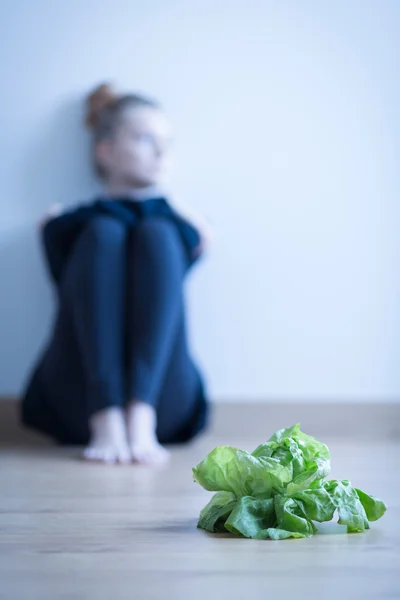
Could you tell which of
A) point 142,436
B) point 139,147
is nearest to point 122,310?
point 142,436

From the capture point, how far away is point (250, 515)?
1.00 m

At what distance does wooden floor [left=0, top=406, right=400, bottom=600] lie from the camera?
779mm

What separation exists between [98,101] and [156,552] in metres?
1.63

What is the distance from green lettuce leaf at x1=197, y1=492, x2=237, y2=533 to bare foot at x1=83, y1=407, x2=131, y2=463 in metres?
0.66

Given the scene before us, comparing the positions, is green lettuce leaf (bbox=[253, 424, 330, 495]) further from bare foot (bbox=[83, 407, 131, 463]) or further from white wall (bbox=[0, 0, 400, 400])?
white wall (bbox=[0, 0, 400, 400])

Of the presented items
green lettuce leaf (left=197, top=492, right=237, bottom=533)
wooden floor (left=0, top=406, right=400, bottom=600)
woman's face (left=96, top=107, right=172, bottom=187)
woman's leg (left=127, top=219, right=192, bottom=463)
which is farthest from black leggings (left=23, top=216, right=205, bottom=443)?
green lettuce leaf (left=197, top=492, right=237, bottom=533)

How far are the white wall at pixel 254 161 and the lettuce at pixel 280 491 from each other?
139cm

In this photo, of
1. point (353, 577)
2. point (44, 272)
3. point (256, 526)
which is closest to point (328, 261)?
point (44, 272)

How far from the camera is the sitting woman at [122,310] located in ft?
5.88

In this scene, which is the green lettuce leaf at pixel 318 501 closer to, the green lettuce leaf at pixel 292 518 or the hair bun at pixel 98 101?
the green lettuce leaf at pixel 292 518

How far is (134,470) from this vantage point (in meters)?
1.62

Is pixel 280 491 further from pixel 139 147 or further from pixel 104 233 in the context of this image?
pixel 139 147

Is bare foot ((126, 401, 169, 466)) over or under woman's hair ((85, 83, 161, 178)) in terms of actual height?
under

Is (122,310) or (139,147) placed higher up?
(139,147)
